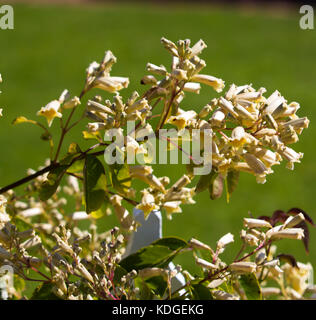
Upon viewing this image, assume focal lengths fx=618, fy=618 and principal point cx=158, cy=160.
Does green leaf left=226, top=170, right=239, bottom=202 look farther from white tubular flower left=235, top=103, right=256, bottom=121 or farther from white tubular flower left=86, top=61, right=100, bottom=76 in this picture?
white tubular flower left=86, top=61, right=100, bottom=76

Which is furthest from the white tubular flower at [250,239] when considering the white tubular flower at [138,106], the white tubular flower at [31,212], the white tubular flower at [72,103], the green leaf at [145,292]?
the white tubular flower at [31,212]

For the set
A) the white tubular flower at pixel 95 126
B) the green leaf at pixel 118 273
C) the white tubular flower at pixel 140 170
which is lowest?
the green leaf at pixel 118 273

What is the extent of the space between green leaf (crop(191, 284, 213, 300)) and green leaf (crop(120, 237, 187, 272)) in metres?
0.11

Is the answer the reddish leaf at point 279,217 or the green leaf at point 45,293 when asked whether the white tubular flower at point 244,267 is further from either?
the green leaf at point 45,293

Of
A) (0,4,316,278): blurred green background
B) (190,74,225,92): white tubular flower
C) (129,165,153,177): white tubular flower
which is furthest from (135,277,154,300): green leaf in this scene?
(0,4,316,278): blurred green background

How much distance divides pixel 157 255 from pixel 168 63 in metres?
8.43

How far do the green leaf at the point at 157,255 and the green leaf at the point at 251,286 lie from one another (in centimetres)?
13

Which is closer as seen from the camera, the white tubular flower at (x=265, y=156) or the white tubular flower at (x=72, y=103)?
the white tubular flower at (x=265, y=156)

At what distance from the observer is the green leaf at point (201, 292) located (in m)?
1.10

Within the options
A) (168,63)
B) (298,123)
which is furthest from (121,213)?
(168,63)

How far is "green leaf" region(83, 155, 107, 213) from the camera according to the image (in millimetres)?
1211

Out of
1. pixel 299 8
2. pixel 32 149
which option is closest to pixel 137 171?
pixel 32 149

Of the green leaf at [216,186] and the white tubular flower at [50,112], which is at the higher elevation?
the white tubular flower at [50,112]

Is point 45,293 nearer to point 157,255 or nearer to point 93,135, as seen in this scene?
point 157,255
